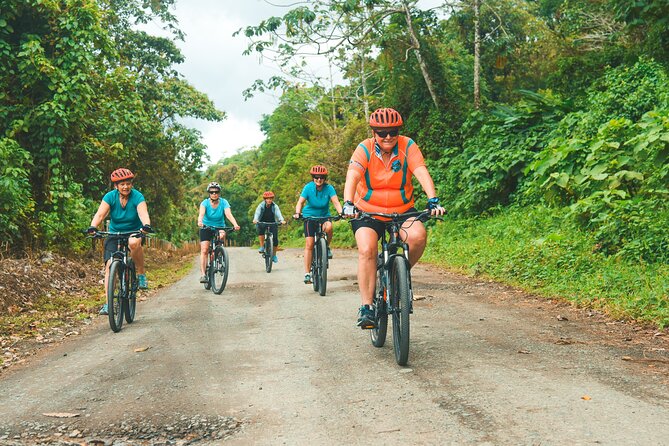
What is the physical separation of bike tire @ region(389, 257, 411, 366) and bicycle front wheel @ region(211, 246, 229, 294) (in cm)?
677

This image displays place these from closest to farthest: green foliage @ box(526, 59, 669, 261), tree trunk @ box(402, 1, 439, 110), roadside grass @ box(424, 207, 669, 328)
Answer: roadside grass @ box(424, 207, 669, 328) < green foliage @ box(526, 59, 669, 261) < tree trunk @ box(402, 1, 439, 110)

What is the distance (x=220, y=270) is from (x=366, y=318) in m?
6.87

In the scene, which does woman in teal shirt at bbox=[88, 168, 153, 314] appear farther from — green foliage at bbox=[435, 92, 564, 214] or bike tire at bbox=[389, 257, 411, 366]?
green foliage at bbox=[435, 92, 564, 214]

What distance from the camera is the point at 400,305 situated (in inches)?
217

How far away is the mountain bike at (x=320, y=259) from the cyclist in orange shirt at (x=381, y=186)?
4.57 meters

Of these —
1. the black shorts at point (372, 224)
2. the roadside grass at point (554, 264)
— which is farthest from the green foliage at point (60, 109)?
the roadside grass at point (554, 264)

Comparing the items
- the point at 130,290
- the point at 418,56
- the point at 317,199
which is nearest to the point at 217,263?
the point at 317,199

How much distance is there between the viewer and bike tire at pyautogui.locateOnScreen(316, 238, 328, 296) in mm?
10672

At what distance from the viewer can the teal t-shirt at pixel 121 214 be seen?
8800 millimetres

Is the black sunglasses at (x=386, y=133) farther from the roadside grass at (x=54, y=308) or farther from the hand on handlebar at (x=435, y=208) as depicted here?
the roadside grass at (x=54, y=308)

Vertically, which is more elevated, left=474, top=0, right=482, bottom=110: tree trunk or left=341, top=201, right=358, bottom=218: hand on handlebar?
left=474, top=0, right=482, bottom=110: tree trunk

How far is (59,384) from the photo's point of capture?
220 inches

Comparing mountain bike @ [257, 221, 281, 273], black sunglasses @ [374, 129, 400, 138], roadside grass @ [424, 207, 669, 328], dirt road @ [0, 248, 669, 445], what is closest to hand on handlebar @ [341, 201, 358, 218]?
black sunglasses @ [374, 129, 400, 138]

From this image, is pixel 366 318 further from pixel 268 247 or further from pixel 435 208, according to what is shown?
pixel 268 247
